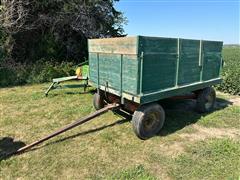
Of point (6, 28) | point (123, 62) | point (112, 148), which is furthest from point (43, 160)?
point (6, 28)

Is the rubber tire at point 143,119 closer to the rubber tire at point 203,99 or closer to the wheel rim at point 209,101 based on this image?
the rubber tire at point 203,99

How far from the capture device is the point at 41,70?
1095 centimetres

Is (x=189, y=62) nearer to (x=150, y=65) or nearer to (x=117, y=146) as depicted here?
(x=150, y=65)

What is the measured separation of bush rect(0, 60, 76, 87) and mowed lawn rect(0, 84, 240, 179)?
3.51 m

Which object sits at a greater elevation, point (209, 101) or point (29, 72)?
point (29, 72)

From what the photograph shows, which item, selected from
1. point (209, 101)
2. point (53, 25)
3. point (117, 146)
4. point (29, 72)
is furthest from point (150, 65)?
point (53, 25)

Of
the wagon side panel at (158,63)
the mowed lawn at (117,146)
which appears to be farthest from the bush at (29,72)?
the wagon side panel at (158,63)

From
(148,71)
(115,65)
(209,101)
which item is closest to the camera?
(148,71)

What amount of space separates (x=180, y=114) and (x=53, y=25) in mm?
8758

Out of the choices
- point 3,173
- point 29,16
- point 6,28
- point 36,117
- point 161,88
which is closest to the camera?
point 3,173

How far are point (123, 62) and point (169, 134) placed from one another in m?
1.89

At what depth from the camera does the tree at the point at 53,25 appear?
36.3 ft

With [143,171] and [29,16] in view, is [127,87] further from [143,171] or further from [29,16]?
[29,16]

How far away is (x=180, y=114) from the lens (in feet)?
20.6
